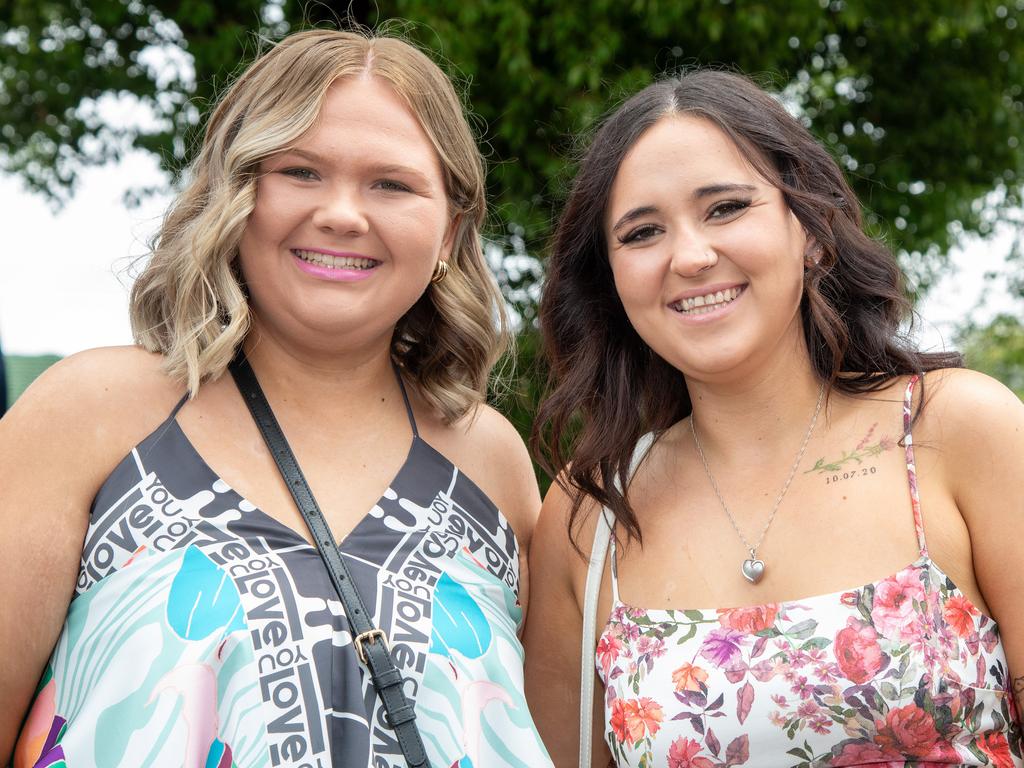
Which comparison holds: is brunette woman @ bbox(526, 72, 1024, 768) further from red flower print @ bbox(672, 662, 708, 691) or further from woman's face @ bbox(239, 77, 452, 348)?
woman's face @ bbox(239, 77, 452, 348)

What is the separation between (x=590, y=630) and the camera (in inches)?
115

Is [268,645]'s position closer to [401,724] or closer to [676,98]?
[401,724]

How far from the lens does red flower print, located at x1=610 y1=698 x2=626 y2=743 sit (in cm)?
270

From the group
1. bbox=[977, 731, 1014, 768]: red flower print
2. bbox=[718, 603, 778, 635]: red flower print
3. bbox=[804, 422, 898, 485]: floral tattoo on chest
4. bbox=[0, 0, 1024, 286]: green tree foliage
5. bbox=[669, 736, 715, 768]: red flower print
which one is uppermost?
bbox=[0, 0, 1024, 286]: green tree foliage

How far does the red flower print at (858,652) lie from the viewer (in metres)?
2.46

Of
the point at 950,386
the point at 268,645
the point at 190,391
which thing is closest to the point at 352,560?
the point at 268,645

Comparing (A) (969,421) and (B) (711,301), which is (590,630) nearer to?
(B) (711,301)

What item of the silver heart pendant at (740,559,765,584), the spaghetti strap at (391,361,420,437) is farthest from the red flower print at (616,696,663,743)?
the spaghetti strap at (391,361,420,437)

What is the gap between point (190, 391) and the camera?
2686 millimetres

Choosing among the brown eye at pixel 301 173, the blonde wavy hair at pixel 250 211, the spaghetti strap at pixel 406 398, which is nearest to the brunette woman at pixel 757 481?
the blonde wavy hair at pixel 250 211

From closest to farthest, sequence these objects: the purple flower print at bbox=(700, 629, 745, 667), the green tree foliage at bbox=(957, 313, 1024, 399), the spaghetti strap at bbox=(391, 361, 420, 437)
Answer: the purple flower print at bbox=(700, 629, 745, 667) < the spaghetti strap at bbox=(391, 361, 420, 437) < the green tree foliage at bbox=(957, 313, 1024, 399)

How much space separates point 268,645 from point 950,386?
5.31 feet

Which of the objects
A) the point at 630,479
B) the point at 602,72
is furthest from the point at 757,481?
the point at 602,72

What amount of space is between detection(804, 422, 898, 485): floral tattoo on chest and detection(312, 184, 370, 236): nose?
1.22m
